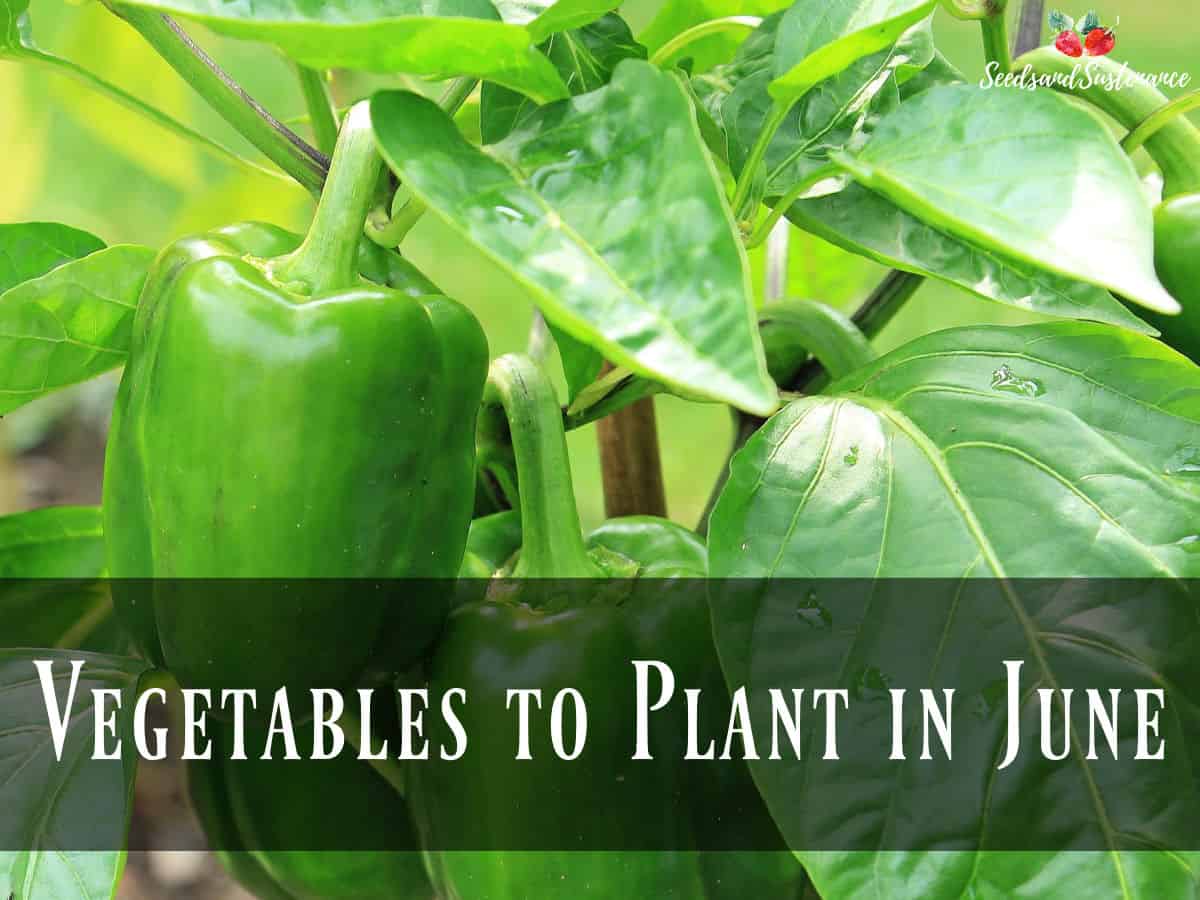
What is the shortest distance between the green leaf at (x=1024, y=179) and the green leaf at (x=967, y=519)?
9 centimetres

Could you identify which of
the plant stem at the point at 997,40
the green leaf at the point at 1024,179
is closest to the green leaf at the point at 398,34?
the green leaf at the point at 1024,179

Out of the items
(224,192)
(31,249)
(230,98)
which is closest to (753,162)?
(230,98)

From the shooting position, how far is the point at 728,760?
0.57m

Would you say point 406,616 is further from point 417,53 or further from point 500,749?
point 417,53

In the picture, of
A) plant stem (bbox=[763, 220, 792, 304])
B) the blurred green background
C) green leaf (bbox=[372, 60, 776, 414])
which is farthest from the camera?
the blurred green background

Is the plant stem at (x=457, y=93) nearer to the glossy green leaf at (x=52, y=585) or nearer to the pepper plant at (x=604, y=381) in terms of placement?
the pepper plant at (x=604, y=381)

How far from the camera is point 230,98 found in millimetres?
583

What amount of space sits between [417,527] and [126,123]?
0.99 m

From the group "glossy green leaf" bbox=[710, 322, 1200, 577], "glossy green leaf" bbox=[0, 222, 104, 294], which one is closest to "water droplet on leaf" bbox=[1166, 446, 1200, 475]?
"glossy green leaf" bbox=[710, 322, 1200, 577]

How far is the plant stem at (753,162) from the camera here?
1.64ft

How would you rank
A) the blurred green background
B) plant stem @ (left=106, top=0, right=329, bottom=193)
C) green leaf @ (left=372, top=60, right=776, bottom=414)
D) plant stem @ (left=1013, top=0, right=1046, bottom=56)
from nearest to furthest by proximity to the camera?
green leaf @ (left=372, top=60, right=776, bottom=414) → plant stem @ (left=106, top=0, right=329, bottom=193) → plant stem @ (left=1013, top=0, right=1046, bottom=56) → the blurred green background

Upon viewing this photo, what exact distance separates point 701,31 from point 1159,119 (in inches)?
8.2

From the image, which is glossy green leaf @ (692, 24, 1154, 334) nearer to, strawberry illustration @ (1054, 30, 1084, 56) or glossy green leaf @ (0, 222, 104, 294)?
strawberry illustration @ (1054, 30, 1084, 56)

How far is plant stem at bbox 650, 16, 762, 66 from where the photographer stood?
56 centimetres
